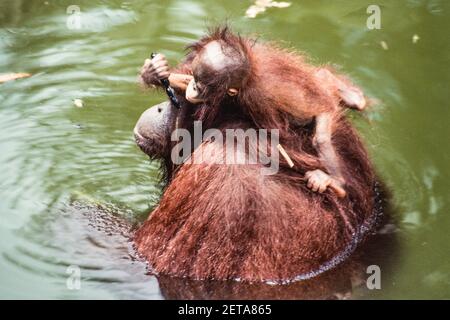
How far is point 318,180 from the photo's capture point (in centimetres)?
443

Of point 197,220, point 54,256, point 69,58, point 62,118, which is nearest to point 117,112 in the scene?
point 62,118

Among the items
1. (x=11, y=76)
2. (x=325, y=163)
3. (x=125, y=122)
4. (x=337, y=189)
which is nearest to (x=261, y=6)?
(x=125, y=122)

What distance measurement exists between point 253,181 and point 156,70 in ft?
2.65

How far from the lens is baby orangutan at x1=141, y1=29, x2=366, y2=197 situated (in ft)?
14.1

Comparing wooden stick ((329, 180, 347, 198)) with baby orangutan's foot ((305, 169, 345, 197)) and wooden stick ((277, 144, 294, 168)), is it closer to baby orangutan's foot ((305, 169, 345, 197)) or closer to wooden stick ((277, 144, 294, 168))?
baby orangutan's foot ((305, 169, 345, 197))

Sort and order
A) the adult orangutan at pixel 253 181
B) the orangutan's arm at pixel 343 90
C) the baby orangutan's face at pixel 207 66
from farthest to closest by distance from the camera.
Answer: the orangutan's arm at pixel 343 90 → the adult orangutan at pixel 253 181 → the baby orangutan's face at pixel 207 66

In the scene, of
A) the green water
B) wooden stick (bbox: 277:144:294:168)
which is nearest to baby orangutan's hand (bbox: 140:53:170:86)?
wooden stick (bbox: 277:144:294:168)

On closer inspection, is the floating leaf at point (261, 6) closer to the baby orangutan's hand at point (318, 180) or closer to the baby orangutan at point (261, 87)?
the baby orangutan at point (261, 87)

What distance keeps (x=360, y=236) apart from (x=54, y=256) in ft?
5.66

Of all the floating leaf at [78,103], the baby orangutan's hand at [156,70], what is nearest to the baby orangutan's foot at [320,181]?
the baby orangutan's hand at [156,70]

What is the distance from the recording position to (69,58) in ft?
23.4

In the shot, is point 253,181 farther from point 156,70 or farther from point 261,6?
point 261,6

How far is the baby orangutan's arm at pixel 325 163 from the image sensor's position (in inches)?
175

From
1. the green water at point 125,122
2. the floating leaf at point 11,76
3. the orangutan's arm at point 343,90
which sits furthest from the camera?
the floating leaf at point 11,76
